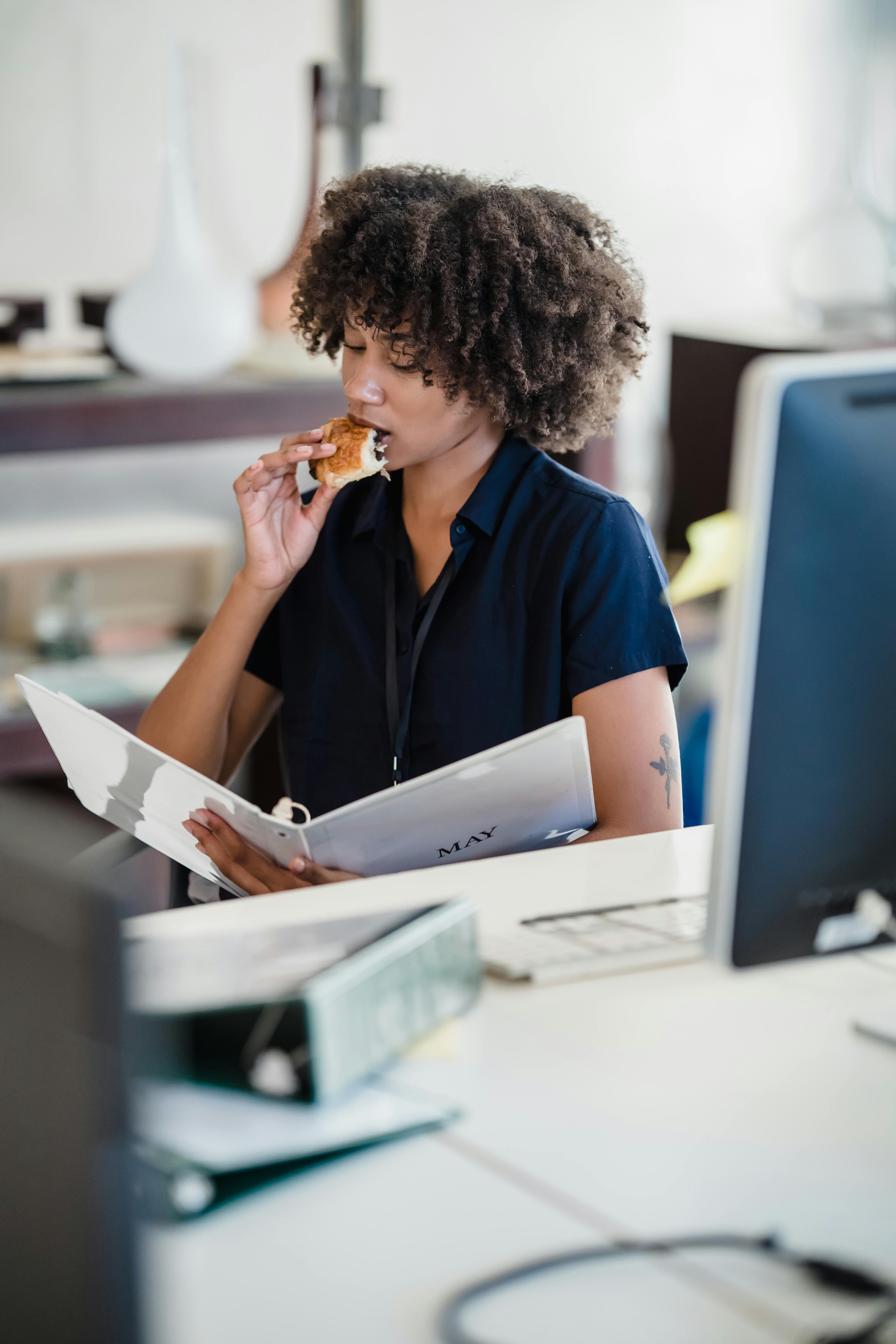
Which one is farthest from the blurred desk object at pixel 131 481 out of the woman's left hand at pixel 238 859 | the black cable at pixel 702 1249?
the black cable at pixel 702 1249

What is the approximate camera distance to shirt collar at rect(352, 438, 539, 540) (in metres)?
1.53

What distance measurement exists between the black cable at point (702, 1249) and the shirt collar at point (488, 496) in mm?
955

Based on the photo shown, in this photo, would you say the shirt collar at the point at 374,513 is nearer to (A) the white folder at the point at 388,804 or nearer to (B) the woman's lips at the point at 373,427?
(B) the woman's lips at the point at 373,427

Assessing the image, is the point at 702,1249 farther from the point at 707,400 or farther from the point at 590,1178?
the point at 707,400

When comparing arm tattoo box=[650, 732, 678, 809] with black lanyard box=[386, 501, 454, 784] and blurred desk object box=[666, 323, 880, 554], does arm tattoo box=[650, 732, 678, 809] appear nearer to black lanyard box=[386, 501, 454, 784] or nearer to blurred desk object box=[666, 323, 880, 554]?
black lanyard box=[386, 501, 454, 784]

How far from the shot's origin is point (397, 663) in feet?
5.14

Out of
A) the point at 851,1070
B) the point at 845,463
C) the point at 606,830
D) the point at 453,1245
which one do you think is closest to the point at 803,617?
the point at 845,463

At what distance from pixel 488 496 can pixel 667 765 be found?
0.37 m

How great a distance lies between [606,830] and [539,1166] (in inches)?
26.7

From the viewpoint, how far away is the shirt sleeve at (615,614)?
1449 millimetres

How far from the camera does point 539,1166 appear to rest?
749 mm

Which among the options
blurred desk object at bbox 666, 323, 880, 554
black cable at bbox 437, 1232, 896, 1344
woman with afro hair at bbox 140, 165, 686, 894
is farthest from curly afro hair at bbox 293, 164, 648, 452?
blurred desk object at bbox 666, 323, 880, 554

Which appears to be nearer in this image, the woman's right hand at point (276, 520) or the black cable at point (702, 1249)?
the black cable at point (702, 1249)

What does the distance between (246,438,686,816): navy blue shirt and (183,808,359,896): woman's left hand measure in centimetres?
29
